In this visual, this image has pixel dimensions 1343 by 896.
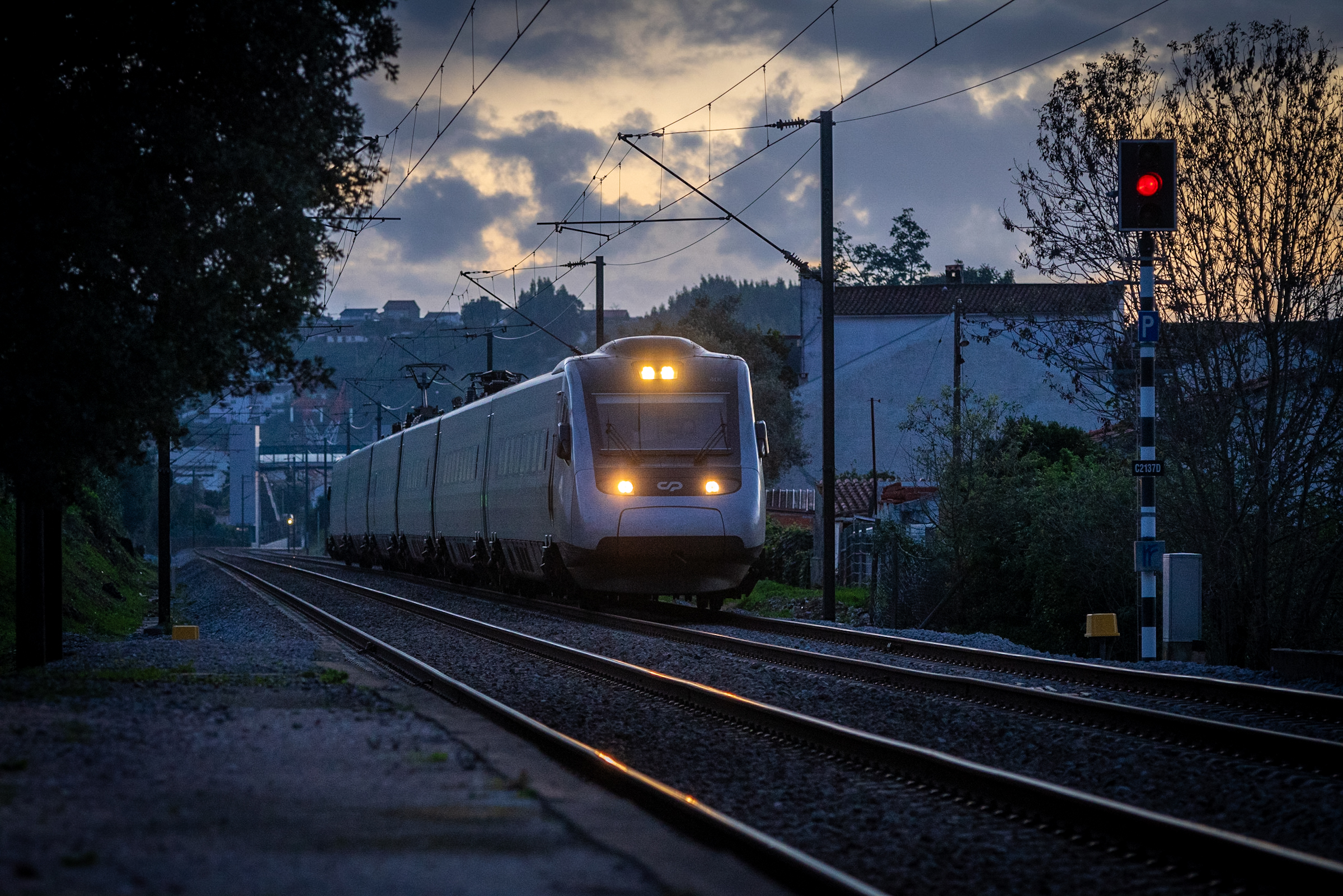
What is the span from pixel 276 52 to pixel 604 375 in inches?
367

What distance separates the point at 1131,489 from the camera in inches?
948

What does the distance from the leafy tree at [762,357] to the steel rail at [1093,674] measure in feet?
143

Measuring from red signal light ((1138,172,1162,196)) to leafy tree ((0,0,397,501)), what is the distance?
806 cm

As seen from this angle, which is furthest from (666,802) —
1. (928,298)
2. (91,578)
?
(928,298)

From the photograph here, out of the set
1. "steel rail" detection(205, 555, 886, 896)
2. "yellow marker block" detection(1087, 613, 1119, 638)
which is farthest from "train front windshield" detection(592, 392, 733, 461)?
"steel rail" detection(205, 555, 886, 896)

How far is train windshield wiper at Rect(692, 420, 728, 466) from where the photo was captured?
66.0 ft

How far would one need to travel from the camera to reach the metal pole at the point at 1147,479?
1550 centimetres

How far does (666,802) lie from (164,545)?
21.9 meters

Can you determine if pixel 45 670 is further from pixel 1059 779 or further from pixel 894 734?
pixel 1059 779

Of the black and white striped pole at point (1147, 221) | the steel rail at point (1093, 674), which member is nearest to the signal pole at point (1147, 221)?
the black and white striped pole at point (1147, 221)

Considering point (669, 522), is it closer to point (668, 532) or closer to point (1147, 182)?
point (668, 532)

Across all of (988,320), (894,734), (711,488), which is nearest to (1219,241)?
(711,488)

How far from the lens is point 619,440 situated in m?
20.1

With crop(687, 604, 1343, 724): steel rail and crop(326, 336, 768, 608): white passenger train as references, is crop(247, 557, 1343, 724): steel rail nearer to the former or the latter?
crop(687, 604, 1343, 724): steel rail
